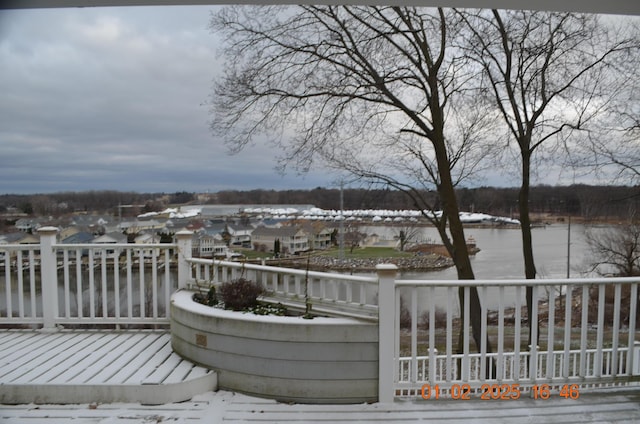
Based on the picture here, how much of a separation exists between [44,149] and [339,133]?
164 inches

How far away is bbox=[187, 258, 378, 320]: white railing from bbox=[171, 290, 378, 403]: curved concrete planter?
19cm

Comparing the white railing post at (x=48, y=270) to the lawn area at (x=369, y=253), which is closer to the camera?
the white railing post at (x=48, y=270)

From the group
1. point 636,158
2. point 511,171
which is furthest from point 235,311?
point 636,158

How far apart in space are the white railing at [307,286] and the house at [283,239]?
3.38 feet

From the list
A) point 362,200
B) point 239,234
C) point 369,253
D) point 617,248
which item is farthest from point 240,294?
point 617,248

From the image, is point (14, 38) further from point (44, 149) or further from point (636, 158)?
point (636, 158)

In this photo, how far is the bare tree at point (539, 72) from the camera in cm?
602

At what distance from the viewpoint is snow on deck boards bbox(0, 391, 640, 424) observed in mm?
2521

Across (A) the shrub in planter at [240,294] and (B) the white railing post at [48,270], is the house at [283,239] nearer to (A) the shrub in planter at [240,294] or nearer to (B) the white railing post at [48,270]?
(A) the shrub in planter at [240,294]

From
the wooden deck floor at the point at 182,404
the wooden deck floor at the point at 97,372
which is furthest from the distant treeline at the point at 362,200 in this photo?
the wooden deck floor at the point at 182,404

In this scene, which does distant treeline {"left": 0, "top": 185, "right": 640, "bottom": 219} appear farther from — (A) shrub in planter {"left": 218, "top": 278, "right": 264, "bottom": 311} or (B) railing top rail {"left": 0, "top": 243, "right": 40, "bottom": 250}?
(A) shrub in planter {"left": 218, "top": 278, "right": 264, "bottom": 311}

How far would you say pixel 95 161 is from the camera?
252 inches
